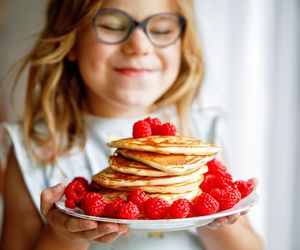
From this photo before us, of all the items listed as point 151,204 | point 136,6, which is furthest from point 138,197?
point 136,6

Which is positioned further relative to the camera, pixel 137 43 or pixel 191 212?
pixel 137 43

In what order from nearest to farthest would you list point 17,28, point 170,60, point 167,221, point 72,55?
point 167,221
point 170,60
point 72,55
point 17,28

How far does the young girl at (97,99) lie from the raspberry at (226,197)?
1.31 feet

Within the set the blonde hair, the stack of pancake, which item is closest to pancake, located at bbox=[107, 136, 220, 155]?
the stack of pancake

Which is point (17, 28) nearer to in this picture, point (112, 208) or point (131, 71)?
point (131, 71)

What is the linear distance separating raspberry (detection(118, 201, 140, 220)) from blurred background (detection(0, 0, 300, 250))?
150cm

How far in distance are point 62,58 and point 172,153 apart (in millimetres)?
856

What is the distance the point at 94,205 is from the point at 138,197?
0.09 metres

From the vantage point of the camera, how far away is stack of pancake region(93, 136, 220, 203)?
3.46 feet

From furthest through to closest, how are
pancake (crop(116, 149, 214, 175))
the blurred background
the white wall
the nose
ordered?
1. the white wall
2. the blurred background
3. the nose
4. pancake (crop(116, 149, 214, 175))

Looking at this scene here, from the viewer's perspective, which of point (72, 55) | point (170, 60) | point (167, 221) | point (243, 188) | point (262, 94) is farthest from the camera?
point (262, 94)

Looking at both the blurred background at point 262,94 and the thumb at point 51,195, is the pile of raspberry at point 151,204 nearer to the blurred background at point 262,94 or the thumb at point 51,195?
the thumb at point 51,195

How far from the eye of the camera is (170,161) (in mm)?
1057

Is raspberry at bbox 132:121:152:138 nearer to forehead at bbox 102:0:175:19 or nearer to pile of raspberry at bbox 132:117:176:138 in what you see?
pile of raspberry at bbox 132:117:176:138
